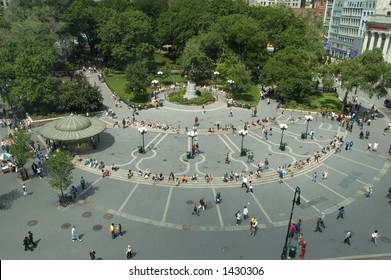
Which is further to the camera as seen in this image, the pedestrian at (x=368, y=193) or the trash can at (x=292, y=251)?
the pedestrian at (x=368, y=193)

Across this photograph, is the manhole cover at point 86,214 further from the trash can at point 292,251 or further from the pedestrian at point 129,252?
the trash can at point 292,251

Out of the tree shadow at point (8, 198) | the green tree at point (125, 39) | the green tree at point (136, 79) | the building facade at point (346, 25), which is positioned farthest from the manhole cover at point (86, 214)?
the building facade at point (346, 25)

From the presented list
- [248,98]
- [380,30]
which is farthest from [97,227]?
[380,30]

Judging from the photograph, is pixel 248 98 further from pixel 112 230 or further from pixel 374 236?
pixel 112 230

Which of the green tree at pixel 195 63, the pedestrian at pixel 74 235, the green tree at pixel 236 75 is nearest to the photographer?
the pedestrian at pixel 74 235

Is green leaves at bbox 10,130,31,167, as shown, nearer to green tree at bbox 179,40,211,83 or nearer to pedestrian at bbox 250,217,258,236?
pedestrian at bbox 250,217,258,236

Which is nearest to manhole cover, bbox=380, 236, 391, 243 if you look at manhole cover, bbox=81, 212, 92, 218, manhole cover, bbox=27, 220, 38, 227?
manhole cover, bbox=81, 212, 92, 218
